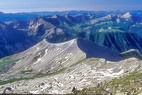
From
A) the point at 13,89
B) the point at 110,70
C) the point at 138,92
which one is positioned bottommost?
the point at 13,89

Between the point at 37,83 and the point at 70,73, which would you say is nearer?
the point at 37,83

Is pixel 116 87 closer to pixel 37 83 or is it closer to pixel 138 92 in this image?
pixel 138 92

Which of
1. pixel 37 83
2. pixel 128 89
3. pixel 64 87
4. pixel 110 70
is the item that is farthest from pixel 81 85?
pixel 128 89

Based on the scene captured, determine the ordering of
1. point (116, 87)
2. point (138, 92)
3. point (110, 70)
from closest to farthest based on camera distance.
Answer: point (138, 92) < point (116, 87) < point (110, 70)

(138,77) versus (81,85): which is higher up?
(138,77)

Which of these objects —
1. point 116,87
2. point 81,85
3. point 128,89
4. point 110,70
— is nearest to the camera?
point 128,89

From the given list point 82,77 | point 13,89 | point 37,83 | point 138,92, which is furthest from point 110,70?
point 138,92

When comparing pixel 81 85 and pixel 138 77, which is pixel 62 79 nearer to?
pixel 81 85

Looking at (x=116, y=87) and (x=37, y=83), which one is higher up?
(x=116, y=87)

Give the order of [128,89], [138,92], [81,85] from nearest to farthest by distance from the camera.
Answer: [138,92]
[128,89]
[81,85]
